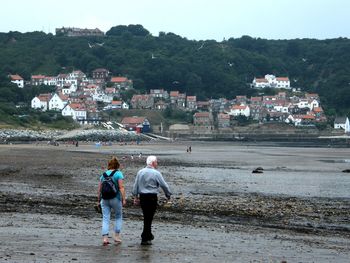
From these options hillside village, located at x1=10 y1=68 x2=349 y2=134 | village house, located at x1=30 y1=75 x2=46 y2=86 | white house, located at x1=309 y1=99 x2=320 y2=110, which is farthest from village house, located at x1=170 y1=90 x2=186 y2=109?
white house, located at x1=309 y1=99 x2=320 y2=110

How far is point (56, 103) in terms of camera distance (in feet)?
440

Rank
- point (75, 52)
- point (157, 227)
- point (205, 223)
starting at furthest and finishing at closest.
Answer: point (75, 52)
point (205, 223)
point (157, 227)

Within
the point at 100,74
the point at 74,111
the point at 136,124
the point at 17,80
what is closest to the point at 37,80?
the point at 17,80

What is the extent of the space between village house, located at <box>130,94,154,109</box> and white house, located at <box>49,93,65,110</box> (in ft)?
56.5

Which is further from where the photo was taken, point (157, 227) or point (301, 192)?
point (301, 192)

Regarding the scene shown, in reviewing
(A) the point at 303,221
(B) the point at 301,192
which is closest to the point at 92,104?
(B) the point at 301,192

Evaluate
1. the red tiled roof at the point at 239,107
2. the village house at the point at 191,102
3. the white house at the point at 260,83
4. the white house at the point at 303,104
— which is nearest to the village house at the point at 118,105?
the village house at the point at 191,102

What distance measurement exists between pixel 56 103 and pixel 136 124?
19.7 metres

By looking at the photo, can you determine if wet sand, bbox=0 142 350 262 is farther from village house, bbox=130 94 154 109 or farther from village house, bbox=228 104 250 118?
village house, bbox=228 104 250 118

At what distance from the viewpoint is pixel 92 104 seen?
139375 millimetres

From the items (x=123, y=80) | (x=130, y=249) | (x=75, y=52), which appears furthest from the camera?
(x=75, y=52)

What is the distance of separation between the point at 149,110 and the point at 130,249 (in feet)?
431

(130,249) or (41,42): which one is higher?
(41,42)

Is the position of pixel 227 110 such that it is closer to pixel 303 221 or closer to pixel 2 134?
pixel 2 134
